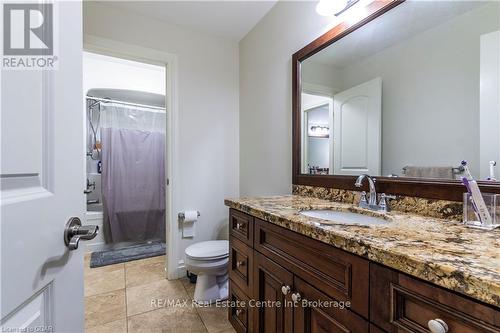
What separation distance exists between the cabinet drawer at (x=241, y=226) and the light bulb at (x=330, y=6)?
1261 millimetres

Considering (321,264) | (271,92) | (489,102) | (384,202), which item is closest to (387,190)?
(384,202)

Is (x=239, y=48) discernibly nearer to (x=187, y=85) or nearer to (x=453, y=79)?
(x=187, y=85)

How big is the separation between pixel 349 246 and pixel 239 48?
2.44 m

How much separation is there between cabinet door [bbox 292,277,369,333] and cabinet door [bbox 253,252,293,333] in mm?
55

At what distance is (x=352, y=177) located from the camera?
4.54 ft

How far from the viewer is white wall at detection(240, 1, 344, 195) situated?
1770mm

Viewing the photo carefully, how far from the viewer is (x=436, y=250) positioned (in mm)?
583

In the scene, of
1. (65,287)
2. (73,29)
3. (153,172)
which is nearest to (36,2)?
(73,29)

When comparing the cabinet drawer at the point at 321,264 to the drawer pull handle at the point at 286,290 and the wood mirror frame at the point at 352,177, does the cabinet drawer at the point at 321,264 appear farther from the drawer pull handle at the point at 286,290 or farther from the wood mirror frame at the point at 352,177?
the wood mirror frame at the point at 352,177

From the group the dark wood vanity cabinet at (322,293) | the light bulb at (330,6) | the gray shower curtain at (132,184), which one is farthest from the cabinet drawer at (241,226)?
the gray shower curtain at (132,184)

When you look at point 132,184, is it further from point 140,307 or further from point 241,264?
point 241,264

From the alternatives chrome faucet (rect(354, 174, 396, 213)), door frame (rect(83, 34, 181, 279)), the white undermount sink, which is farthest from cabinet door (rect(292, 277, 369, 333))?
door frame (rect(83, 34, 181, 279))

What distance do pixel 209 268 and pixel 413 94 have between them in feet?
5.41

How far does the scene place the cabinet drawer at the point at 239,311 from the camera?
1.30 meters
